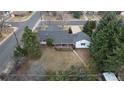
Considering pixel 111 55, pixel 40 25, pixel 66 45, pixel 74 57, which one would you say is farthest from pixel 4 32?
pixel 111 55

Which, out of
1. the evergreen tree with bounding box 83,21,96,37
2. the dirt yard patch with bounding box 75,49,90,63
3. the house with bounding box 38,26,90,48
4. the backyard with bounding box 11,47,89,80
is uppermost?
the evergreen tree with bounding box 83,21,96,37

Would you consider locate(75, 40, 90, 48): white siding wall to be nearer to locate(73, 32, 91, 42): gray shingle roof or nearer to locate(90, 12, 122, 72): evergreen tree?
locate(73, 32, 91, 42): gray shingle roof

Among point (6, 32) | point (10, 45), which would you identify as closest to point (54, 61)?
point (10, 45)

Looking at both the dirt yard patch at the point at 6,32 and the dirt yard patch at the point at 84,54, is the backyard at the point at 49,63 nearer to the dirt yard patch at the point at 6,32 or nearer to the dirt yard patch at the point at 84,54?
the dirt yard patch at the point at 84,54

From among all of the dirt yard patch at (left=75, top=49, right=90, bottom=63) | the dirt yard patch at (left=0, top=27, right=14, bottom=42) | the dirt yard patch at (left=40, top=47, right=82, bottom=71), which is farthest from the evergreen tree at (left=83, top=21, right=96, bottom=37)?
the dirt yard patch at (left=0, top=27, right=14, bottom=42)

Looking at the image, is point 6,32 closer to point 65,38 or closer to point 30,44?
point 30,44
